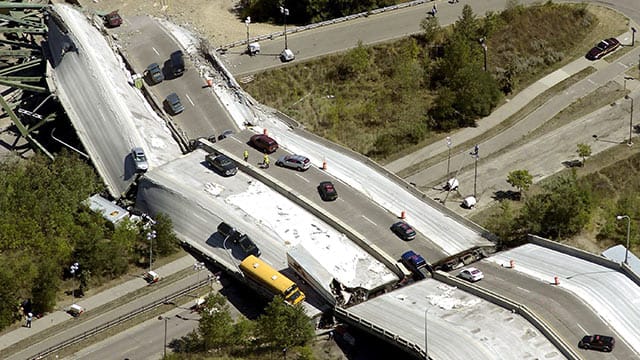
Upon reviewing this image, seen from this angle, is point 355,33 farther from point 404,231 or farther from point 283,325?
point 283,325

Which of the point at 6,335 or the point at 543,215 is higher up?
the point at 543,215

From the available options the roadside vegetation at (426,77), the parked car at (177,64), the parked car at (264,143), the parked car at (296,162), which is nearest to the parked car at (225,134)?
the parked car at (264,143)

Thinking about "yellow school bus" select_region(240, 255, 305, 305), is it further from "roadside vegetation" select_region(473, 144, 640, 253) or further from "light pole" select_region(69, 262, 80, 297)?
"roadside vegetation" select_region(473, 144, 640, 253)

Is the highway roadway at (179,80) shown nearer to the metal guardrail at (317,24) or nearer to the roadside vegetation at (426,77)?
the roadside vegetation at (426,77)

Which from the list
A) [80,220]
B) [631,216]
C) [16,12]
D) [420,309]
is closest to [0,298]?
[80,220]

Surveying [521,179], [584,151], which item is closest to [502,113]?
[584,151]

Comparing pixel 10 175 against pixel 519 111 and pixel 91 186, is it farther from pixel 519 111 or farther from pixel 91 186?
pixel 519 111

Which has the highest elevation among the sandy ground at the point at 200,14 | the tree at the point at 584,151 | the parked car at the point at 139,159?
the sandy ground at the point at 200,14
